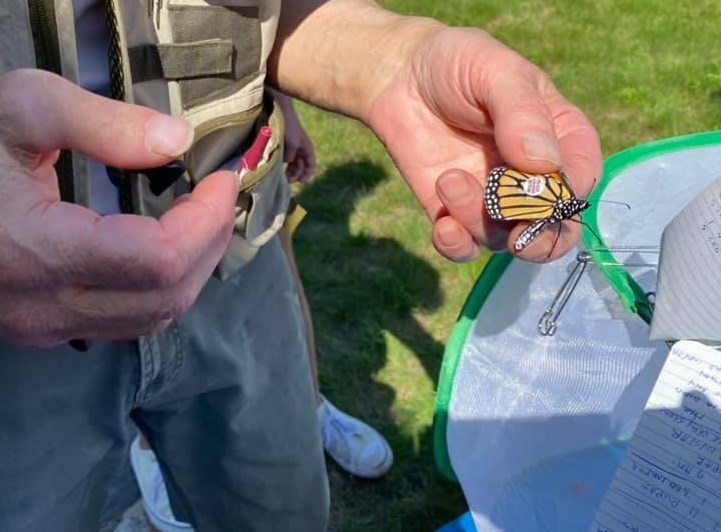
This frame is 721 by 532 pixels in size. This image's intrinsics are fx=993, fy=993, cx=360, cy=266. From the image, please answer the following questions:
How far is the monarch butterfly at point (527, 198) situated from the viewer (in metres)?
0.82

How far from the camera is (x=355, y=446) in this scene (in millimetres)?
1886

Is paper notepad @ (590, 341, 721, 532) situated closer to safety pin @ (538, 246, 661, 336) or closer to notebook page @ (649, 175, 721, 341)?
notebook page @ (649, 175, 721, 341)

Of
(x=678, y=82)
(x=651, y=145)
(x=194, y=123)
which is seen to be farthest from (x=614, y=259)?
(x=678, y=82)

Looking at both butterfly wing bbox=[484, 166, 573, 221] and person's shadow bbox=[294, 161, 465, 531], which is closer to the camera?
butterfly wing bbox=[484, 166, 573, 221]

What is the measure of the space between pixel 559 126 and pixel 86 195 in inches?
16.6

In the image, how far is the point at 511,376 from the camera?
1.22 metres

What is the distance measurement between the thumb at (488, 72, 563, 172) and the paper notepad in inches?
7.9

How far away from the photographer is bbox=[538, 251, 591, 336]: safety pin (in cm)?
108

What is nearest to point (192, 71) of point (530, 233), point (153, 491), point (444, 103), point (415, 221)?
point (444, 103)

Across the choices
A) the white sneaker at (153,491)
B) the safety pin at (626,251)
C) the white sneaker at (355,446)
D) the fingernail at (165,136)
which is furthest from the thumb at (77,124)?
the white sneaker at (355,446)

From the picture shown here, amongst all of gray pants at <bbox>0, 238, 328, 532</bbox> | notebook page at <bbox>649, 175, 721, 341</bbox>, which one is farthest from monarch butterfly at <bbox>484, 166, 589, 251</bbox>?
gray pants at <bbox>0, 238, 328, 532</bbox>

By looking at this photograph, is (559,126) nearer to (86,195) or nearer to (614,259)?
(614,259)

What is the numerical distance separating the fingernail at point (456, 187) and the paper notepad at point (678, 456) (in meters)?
0.22

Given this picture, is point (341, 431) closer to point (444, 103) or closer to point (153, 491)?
point (153, 491)
